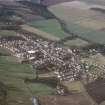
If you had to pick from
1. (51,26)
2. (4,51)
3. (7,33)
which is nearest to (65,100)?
(4,51)

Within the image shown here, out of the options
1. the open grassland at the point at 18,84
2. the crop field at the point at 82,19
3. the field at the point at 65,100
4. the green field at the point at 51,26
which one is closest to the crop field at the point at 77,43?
the crop field at the point at 82,19

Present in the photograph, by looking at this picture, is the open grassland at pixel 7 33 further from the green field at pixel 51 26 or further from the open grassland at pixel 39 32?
the green field at pixel 51 26

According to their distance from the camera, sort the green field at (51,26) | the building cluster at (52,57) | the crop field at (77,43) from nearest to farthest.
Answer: the building cluster at (52,57), the crop field at (77,43), the green field at (51,26)

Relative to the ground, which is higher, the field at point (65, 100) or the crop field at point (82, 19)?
the field at point (65, 100)

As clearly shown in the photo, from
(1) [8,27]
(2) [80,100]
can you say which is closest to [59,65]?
(2) [80,100]

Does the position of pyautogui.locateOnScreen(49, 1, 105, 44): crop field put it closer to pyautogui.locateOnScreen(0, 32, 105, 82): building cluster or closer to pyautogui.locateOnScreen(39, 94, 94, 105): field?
pyautogui.locateOnScreen(0, 32, 105, 82): building cluster

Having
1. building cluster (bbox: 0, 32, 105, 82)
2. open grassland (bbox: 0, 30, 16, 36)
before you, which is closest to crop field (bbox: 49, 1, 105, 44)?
building cluster (bbox: 0, 32, 105, 82)
